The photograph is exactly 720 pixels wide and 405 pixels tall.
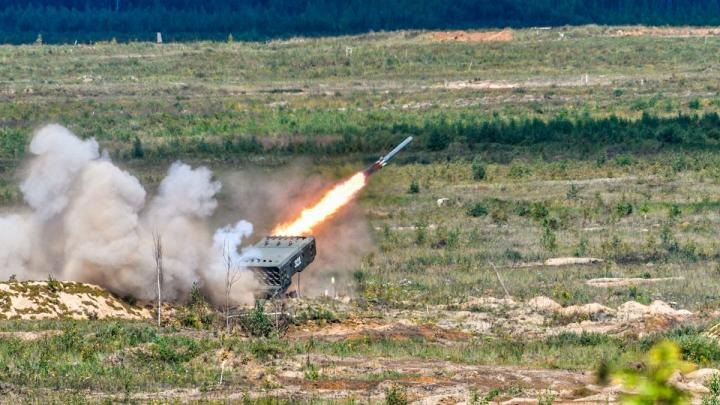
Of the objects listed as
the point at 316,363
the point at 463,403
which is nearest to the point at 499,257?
the point at 316,363

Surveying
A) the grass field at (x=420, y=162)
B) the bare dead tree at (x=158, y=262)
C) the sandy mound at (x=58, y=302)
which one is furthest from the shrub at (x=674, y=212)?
the sandy mound at (x=58, y=302)

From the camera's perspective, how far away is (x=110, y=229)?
3238 centimetres

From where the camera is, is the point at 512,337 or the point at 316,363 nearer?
the point at 316,363

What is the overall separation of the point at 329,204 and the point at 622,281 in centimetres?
764

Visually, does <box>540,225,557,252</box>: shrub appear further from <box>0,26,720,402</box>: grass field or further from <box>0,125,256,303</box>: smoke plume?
<box>0,125,256,303</box>: smoke plume

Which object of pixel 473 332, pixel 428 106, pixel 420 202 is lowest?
pixel 473 332

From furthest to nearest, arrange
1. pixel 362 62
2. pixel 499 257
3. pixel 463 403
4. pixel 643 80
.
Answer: pixel 362 62, pixel 643 80, pixel 499 257, pixel 463 403

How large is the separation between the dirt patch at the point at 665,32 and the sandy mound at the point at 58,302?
82172 mm

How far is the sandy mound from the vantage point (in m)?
29.8

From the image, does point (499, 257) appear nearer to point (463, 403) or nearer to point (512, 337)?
point (512, 337)

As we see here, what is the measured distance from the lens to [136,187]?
3341 centimetres

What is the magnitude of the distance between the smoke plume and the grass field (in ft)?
8.02

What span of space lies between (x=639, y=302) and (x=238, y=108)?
44.1 metres

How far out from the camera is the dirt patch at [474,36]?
353 feet
